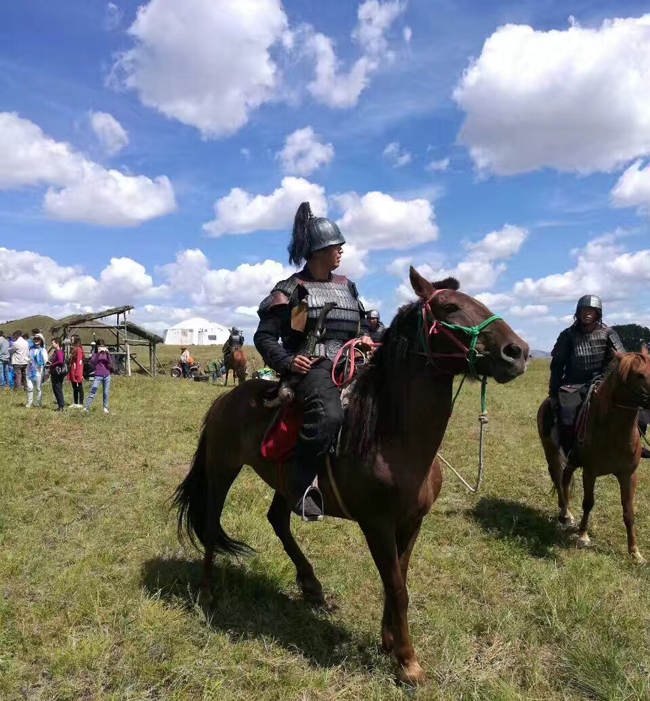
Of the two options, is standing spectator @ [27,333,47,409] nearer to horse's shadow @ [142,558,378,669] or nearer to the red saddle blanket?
horse's shadow @ [142,558,378,669]

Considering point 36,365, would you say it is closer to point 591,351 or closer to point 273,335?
point 273,335

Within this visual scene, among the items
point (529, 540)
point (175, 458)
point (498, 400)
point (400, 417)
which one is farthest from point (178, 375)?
point (400, 417)

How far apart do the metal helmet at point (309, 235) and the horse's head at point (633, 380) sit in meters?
3.76

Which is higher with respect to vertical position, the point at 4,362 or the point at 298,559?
the point at 4,362

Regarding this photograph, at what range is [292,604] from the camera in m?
4.81

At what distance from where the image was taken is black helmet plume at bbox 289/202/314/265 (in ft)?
14.5

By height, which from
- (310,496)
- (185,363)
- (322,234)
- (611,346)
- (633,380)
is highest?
(322,234)

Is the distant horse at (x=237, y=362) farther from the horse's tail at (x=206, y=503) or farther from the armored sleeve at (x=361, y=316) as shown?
the armored sleeve at (x=361, y=316)

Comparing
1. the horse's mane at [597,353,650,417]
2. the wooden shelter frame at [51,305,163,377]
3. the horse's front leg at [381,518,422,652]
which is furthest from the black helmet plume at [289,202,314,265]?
the wooden shelter frame at [51,305,163,377]

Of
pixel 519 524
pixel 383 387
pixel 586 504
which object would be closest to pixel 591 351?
pixel 586 504

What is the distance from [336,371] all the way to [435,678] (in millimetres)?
2262

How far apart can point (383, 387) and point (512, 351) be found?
40.5 inches

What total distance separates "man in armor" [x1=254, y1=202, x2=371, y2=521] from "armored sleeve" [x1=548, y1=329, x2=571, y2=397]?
12.7ft

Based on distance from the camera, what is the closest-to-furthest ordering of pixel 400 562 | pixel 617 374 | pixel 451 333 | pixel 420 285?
pixel 451 333, pixel 420 285, pixel 400 562, pixel 617 374
